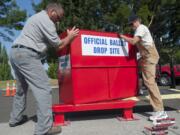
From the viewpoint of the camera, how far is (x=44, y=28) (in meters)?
5.45

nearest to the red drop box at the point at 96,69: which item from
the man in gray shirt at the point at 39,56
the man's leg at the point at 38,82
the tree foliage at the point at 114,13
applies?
the man in gray shirt at the point at 39,56

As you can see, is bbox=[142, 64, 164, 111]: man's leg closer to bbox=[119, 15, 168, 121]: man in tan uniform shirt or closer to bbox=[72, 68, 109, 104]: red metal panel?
bbox=[119, 15, 168, 121]: man in tan uniform shirt

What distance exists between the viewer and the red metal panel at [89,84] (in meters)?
6.30

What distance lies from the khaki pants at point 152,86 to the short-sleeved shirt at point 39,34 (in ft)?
5.68

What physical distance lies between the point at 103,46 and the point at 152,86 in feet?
3.54

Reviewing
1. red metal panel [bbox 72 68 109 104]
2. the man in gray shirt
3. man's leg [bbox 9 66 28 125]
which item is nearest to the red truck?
→ red metal panel [bbox 72 68 109 104]

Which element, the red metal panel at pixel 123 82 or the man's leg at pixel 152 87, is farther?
the red metal panel at pixel 123 82

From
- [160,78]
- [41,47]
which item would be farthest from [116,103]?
[160,78]

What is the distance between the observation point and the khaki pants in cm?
639

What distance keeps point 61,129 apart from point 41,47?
125cm

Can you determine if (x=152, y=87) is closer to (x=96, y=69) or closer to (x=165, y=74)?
(x=96, y=69)

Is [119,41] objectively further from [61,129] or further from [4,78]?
[4,78]

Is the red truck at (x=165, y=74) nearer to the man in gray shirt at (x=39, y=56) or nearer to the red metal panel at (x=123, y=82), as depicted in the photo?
the red metal panel at (x=123, y=82)

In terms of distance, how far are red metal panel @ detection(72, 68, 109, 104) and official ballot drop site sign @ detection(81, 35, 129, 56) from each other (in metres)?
0.29
